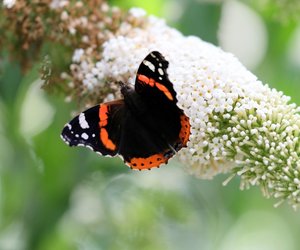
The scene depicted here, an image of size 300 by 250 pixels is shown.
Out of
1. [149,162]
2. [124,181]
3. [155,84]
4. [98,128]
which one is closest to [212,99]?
[155,84]

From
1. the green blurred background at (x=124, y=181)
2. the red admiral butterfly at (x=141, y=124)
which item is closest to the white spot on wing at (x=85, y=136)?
the red admiral butterfly at (x=141, y=124)

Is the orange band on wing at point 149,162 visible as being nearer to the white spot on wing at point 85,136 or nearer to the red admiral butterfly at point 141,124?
the red admiral butterfly at point 141,124

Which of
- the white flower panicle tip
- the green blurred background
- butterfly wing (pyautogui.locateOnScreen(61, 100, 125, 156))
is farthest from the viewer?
the green blurred background

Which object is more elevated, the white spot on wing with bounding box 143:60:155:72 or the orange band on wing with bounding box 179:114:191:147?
the white spot on wing with bounding box 143:60:155:72

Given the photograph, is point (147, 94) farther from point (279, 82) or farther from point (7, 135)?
point (279, 82)

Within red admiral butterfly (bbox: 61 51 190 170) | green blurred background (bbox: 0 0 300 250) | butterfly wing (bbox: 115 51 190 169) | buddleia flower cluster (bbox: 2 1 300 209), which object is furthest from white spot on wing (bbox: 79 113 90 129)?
green blurred background (bbox: 0 0 300 250)

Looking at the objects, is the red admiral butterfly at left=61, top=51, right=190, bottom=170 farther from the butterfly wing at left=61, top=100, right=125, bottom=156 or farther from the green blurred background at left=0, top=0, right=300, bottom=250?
the green blurred background at left=0, top=0, right=300, bottom=250
